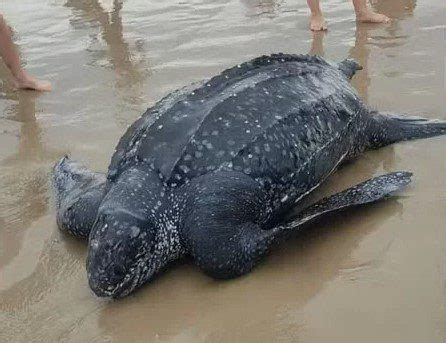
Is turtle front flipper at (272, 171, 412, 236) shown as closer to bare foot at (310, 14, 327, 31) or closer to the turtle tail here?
the turtle tail

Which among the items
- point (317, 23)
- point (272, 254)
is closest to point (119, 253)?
point (272, 254)

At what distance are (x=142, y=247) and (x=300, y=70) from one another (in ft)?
3.93

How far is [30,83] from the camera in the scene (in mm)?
4297

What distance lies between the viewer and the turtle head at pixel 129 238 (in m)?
2.02

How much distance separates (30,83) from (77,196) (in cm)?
206

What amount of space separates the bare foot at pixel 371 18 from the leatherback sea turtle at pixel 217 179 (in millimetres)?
2352

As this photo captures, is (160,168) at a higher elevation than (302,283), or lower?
higher

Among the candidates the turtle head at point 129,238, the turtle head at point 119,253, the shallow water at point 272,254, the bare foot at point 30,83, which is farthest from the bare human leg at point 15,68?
the turtle head at point 119,253

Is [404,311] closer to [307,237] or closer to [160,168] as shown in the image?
[307,237]

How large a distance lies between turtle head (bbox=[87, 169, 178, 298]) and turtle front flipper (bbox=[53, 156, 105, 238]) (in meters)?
0.19

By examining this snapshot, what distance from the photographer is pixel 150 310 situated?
199 cm

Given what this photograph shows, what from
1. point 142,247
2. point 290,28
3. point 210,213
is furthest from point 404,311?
point 290,28

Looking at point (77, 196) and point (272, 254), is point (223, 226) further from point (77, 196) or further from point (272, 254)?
point (77, 196)

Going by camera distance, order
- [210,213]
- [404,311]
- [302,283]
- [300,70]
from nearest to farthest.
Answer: [404,311], [302,283], [210,213], [300,70]
